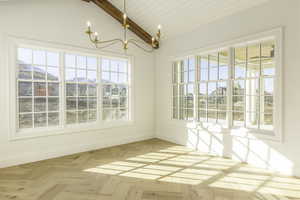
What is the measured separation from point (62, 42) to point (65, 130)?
1986mm

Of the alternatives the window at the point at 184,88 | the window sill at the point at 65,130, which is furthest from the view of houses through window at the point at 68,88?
the window at the point at 184,88

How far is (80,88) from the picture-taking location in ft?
13.6

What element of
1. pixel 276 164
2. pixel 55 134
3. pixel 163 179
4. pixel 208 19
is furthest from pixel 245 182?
pixel 55 134

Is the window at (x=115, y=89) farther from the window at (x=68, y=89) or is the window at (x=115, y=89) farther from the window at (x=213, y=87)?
the window at (x=213, y=87)

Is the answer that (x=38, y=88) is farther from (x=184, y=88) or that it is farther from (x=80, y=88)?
(x=184, y=88)

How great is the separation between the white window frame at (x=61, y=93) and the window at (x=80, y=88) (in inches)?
4.1

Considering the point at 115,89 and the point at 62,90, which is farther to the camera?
the point at 115,89

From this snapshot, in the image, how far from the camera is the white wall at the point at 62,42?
315 cm

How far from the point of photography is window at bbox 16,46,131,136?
3477 millimetres

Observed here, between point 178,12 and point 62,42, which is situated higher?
point 178,12

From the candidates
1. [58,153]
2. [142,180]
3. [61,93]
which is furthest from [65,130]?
[142,180]

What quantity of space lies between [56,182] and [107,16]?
3.96 m

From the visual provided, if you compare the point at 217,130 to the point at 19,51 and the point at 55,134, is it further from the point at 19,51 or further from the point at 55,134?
the point at 19,51

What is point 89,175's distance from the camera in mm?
2814
